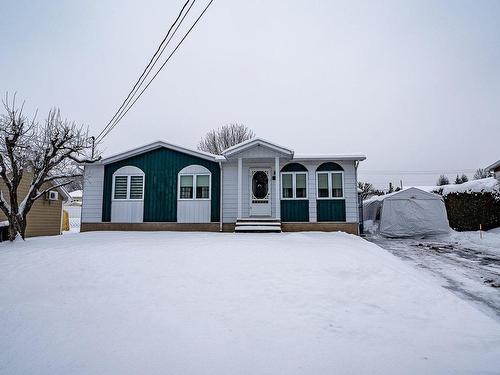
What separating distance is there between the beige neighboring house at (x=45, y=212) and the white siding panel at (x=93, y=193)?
6024mm

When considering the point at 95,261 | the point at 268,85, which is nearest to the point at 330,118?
the point at 268,85

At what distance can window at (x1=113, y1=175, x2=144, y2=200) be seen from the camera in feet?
42.9

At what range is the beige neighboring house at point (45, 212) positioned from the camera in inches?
658

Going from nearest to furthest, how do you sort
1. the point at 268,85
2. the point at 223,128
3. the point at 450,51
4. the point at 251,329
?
the point at 251,329, the point at 450,51, the point at 268,85, the point at 223,128

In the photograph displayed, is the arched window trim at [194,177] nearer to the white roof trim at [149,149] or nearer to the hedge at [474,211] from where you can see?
the white roof trim at [149,149]

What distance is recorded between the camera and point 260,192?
12898mm

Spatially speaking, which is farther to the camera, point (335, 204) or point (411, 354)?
point (335, 204)

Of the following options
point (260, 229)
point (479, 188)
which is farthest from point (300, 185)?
point (479, 188)

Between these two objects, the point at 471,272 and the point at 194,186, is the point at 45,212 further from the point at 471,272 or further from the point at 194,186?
the point at 471,272

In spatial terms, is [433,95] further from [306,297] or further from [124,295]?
[124,295]

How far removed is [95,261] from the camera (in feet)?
18.8

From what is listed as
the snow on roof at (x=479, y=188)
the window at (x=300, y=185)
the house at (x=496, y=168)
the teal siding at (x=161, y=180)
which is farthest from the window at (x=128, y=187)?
the house at (x=496, y=168)

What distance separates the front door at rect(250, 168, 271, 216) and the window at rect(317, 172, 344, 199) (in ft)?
7.59

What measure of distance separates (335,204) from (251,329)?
33.1ft
